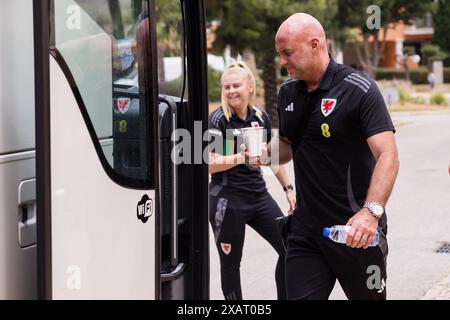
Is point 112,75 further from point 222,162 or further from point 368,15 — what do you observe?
point 368,15

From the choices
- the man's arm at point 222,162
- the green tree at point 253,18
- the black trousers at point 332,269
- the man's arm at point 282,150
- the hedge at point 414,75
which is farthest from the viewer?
the hedge at point 414,75

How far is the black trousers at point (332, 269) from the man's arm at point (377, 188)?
0.20 meters

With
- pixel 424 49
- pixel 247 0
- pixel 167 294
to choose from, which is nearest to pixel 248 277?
pixel 167 294

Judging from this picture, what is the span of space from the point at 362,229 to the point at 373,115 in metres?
0.53

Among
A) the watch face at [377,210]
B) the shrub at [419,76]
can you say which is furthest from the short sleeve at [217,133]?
the shrub at [419,76]

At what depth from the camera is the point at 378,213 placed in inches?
149

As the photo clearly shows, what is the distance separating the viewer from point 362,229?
12.3 feet

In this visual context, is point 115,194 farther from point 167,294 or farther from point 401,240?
point 401,240

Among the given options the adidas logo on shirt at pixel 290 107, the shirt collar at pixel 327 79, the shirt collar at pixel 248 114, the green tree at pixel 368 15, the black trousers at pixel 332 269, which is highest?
the green tree at pixel 368 15

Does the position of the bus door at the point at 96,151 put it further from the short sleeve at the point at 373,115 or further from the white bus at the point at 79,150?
the short sleeve at the point at 373,115

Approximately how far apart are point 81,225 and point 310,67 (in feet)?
4.79

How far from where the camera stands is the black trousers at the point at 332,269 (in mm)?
3998

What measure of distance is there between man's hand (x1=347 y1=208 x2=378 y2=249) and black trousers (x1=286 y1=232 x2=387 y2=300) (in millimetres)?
199

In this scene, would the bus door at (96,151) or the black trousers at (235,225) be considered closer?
the bus door at (96,151)
